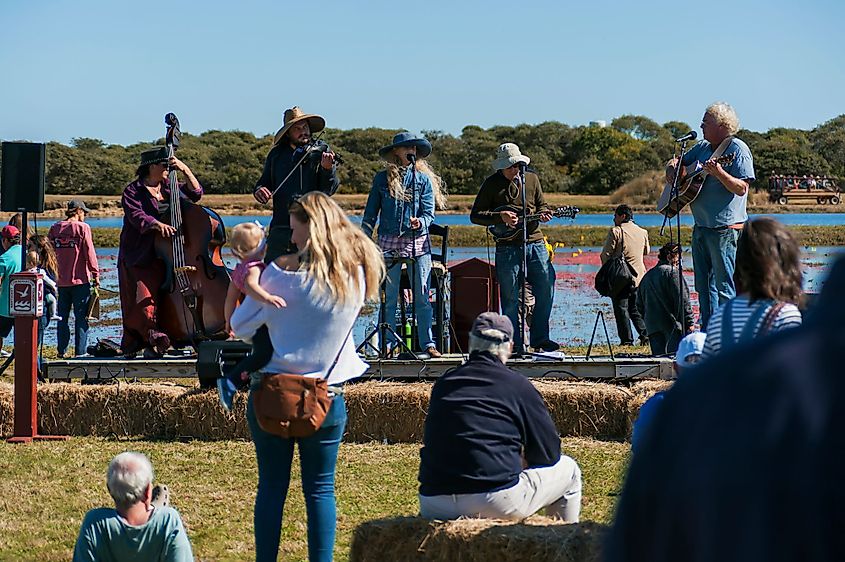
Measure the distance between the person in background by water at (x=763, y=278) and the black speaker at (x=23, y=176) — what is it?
6072 mm

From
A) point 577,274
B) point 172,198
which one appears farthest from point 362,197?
point 172,198

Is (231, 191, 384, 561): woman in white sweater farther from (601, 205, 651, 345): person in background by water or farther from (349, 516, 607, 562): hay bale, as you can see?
(601, 205, 651, 345): person in background by water

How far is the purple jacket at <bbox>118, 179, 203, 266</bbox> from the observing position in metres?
9.12

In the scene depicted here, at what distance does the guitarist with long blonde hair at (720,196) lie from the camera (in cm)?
816

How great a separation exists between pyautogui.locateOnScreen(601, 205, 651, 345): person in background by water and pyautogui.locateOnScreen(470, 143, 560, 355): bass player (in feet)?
12.7

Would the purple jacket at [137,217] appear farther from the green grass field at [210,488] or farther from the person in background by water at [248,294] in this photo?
the person in background by water at [248,294]

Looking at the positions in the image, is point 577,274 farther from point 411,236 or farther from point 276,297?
point 276,297

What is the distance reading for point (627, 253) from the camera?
13.2 m

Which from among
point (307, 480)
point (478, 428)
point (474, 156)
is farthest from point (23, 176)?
point (474, 156)

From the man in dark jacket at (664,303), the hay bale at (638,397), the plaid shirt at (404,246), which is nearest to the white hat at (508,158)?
the plaid shirt at (404,246)

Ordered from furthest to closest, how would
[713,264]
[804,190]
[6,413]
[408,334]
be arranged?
[804,190] < [408,334] < [6,413] < [713,264]

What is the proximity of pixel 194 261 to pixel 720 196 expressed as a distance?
3.85 m

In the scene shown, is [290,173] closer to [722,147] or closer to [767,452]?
[722,147]

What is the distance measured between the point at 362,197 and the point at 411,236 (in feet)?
151
